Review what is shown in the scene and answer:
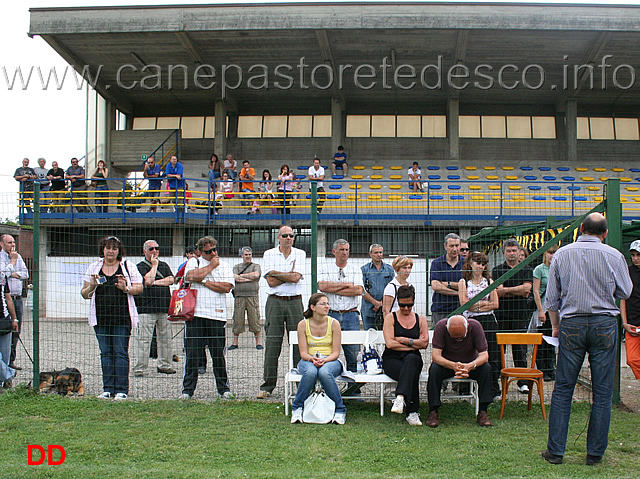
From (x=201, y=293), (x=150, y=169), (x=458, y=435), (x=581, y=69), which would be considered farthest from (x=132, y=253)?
(x=581, y=69)

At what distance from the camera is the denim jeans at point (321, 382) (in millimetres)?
5566

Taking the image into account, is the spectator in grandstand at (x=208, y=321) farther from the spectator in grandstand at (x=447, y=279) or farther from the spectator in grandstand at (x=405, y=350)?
the spectator in grandstand at (x=447, y=279)

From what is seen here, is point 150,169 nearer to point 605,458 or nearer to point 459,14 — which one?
point 459,14

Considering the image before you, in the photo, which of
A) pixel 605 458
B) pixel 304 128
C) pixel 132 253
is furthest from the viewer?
pixel 304 128

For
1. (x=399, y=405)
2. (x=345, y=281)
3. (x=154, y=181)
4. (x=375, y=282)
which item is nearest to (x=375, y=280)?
(x=375, y=282)

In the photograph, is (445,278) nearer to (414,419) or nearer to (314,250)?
(314,250)

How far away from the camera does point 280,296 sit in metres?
6.76

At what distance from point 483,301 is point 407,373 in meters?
1.34

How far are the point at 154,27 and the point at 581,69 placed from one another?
15.3m

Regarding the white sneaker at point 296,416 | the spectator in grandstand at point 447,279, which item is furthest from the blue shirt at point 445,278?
the white sneaker at point 296,416

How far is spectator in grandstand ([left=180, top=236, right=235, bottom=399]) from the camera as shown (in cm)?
650

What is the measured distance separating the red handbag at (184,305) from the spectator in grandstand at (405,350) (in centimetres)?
213

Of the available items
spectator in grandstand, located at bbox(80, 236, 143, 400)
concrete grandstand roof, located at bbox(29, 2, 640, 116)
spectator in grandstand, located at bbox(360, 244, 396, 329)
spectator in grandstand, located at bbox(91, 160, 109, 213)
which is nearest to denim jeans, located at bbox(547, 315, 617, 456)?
spectator in grandstand, located at bbox(360, 244, 396, 329)

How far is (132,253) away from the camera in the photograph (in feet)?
55.2
